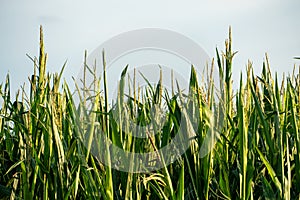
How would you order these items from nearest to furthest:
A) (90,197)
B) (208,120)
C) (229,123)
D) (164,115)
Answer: (90,197)
(208,120)
(229,123)
(164,115)

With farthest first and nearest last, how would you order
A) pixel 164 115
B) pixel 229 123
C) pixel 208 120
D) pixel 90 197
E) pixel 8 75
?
pixel 8 75
pixel 164 115
pixel 229 123
pixel 208 120
pixel 90 197

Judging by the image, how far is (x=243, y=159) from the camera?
1.35 metres

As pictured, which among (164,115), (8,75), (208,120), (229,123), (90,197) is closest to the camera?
(90,197)

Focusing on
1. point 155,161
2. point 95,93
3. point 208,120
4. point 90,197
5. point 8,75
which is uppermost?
point 8,75

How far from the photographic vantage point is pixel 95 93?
1522mm

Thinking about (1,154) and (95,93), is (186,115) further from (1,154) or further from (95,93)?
(1,154)

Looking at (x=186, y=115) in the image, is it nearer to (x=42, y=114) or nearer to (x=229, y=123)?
(x=229, y=123)

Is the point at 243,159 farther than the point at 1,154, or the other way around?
the point at 1,154

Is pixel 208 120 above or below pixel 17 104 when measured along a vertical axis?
below

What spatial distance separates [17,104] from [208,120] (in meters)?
0.89

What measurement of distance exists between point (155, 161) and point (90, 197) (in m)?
0.27


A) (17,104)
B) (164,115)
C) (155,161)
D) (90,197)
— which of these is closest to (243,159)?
(155,161)

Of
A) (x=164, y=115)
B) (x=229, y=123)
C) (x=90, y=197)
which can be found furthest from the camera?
(x=164, y=115)

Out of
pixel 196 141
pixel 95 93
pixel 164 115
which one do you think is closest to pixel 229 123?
pixel 196 141
